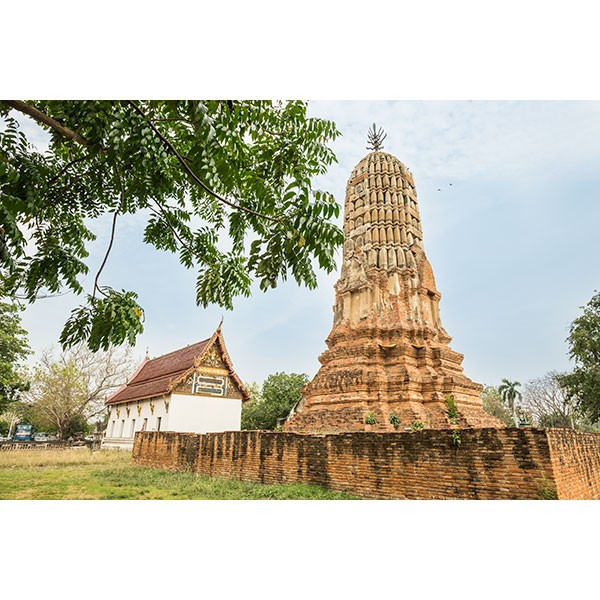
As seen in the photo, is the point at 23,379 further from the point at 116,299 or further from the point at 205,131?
the point at 205,131

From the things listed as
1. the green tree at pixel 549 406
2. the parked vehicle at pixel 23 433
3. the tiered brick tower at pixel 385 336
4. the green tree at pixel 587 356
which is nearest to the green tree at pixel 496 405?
the green tree at pixel 549 406

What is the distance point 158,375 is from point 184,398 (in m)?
1.80

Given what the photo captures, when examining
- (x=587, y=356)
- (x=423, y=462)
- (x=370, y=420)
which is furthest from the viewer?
(x=587, y=356)

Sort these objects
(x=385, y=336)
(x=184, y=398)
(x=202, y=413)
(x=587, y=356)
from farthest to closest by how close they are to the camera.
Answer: (x=587, y=356) < (x=385, y=336) < (x=202, y=413) < (x=184, y=398)

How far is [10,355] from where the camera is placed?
6.74 m

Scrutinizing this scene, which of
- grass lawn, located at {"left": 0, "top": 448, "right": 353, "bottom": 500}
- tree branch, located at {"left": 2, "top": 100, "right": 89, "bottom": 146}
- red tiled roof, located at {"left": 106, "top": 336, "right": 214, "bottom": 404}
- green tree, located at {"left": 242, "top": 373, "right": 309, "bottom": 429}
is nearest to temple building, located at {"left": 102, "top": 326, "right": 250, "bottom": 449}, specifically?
red tiled roof, located at {"left": 106, "top": 336, "right": 214, "bottom": 404}

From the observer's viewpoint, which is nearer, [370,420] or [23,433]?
[23,433]

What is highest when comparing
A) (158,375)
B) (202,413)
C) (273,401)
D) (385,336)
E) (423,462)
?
(385,336)

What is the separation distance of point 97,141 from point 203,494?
452 cm

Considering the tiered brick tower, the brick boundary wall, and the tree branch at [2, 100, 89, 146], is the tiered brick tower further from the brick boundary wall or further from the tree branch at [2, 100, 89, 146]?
the tree branch at [2, 100, 89, 146]

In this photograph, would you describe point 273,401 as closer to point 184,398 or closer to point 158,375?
point 158,375

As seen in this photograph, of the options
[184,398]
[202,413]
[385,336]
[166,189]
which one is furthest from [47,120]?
[385,336]

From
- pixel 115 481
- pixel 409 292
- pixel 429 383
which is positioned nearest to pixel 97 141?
pixel 115 481

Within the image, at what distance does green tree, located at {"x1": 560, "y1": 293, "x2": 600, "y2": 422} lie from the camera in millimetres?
12227
